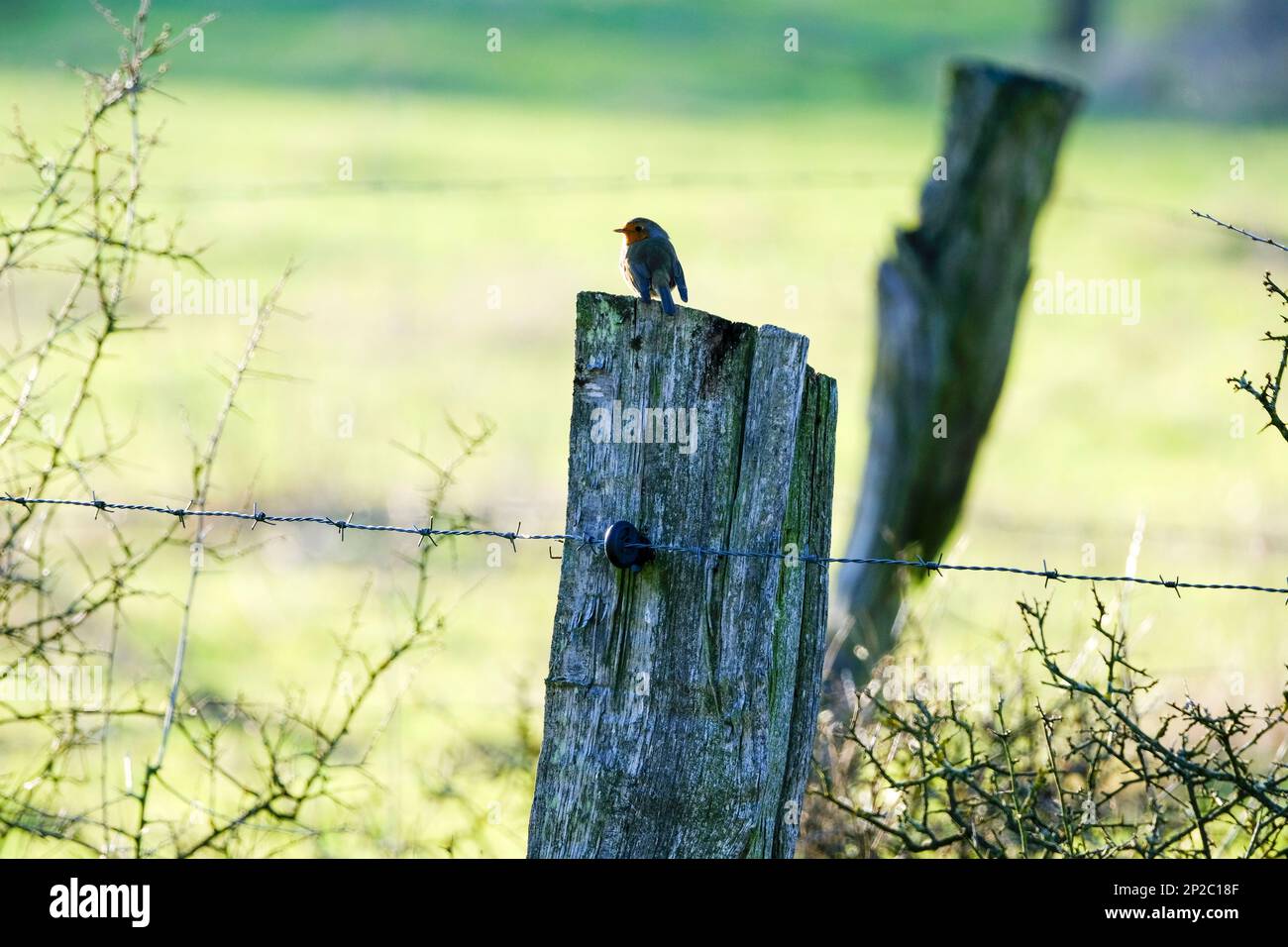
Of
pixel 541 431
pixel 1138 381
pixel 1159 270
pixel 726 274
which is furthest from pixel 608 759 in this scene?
pixel 1159 270

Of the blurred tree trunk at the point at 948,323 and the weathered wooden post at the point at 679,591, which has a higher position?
the blurred tree trunk at the point at 948,323

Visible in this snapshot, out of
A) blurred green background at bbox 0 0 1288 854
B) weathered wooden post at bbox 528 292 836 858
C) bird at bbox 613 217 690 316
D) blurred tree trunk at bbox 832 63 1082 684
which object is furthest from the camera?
blurred green background at bbox 0 0 1288 854

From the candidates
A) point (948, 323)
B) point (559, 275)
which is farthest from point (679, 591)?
point (559, 275)

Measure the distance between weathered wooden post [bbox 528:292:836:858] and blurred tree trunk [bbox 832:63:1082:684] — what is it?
328cm

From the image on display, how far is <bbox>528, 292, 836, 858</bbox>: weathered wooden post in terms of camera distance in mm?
2859

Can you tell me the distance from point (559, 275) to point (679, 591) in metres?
17.6

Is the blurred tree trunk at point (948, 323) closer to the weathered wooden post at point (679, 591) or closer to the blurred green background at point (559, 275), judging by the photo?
the blurred green background at point (559, 275)

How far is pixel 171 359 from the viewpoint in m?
15.3

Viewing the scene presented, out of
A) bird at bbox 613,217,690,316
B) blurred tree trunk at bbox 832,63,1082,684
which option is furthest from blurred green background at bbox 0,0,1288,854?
bird at bbox 613,217,690,316

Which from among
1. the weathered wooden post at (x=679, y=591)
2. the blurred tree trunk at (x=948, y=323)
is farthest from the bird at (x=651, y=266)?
the blurred tree trunk at (x=948, y=323)

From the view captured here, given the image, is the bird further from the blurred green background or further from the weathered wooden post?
the blurred green background

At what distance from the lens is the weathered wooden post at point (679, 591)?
286 centimetres

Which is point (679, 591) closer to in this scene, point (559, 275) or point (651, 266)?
point (651, 266)

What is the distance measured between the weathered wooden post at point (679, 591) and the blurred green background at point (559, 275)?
1.32 meters
